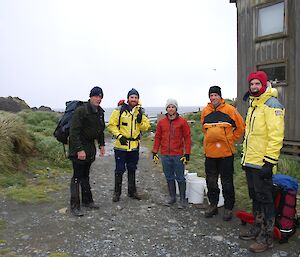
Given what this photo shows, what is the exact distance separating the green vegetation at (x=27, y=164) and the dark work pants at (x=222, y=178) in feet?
11.6

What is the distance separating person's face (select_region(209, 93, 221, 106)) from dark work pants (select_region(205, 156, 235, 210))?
1.03m

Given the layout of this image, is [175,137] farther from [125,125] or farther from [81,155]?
[81,155]

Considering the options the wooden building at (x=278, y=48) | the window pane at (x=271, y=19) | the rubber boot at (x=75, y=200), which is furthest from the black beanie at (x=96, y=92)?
the window pane at (x=271, y=19)

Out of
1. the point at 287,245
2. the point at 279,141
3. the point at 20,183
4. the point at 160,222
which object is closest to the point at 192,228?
the point at 160,222

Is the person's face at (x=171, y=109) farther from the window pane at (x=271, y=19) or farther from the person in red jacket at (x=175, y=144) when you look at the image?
the window pane at (x=271, y=19)

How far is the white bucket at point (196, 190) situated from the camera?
6.89 m

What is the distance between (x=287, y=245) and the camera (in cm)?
482

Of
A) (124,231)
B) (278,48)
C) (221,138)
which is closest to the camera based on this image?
(124,231)

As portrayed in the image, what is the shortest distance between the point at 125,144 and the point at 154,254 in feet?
8.98

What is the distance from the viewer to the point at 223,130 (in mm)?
5816

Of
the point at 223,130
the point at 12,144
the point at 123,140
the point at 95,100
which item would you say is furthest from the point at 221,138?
the point at 12,144

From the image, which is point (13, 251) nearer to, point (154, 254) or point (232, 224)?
point (154, 254)

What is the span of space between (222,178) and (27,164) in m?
6.18

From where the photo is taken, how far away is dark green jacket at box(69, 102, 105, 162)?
6066mm
